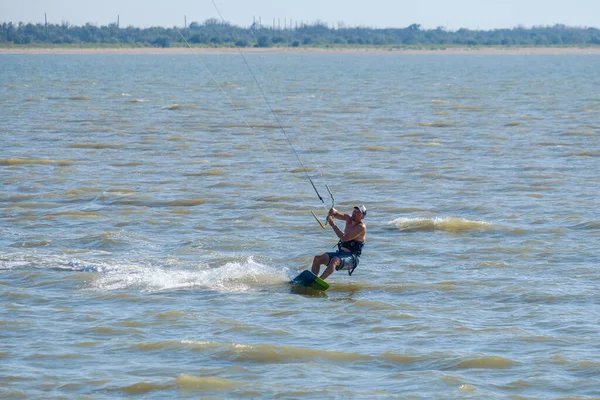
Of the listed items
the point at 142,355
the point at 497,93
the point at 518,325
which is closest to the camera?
the point at 142,355

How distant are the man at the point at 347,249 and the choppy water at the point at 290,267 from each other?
13.1 inches

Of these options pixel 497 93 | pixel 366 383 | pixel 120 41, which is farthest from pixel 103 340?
pixel 120 41

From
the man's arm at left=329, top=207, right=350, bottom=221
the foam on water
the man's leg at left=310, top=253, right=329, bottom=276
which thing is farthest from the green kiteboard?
the man's arm at left=329, top=207, right=350, bottom=221

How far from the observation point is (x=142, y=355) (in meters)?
11.8

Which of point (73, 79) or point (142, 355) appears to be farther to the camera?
point (73, 79)

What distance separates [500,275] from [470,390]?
5.23m

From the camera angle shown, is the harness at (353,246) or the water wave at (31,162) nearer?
the harness at (353,246)

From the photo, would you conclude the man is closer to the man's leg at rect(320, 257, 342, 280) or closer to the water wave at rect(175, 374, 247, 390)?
the man's leg at rect(320, 257, 342, 280)

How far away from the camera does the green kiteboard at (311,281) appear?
48.5 ft

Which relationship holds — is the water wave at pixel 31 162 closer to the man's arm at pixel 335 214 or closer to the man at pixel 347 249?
the man at pixel 347 249

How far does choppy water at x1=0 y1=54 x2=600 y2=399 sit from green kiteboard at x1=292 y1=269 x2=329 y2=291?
140 mm

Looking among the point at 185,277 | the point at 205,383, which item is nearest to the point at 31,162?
the point at 185,277

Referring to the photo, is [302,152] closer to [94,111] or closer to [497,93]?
[94,111]

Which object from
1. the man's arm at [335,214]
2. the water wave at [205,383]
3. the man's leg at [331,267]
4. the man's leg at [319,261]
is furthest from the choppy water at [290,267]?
the man's arm at [335,214]
